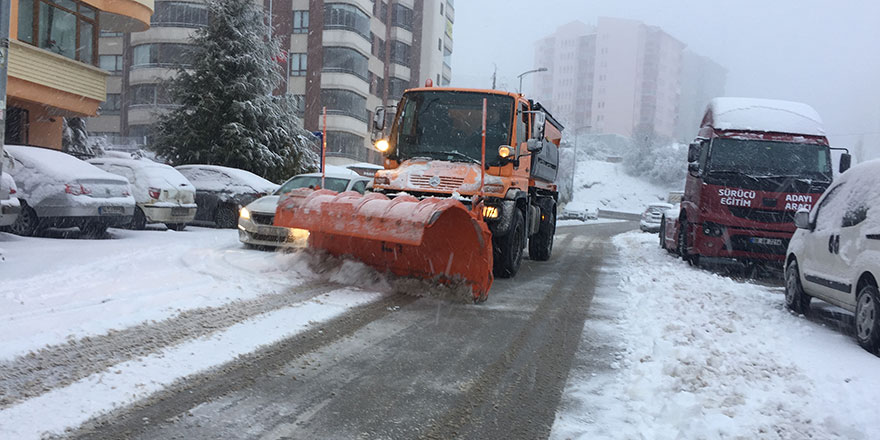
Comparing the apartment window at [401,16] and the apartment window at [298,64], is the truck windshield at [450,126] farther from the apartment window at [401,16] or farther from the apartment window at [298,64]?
the apartment window at [401,16]

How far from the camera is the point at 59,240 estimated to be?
11.3 metres

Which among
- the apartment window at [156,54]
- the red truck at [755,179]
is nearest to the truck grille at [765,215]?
the red truck at [755,179]

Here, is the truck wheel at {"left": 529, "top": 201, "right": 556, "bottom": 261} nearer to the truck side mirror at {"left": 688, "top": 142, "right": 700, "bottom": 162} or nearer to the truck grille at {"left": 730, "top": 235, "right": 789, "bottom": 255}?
the truck side mirror at {"left": 688, "top": 142, "right": 700, "bottom": 162}

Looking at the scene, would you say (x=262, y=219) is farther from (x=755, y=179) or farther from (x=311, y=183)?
(x=755, y=179)

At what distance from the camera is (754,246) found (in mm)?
12008

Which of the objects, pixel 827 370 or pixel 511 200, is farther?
pixel 511 200

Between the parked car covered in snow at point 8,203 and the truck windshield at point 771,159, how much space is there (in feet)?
36.9

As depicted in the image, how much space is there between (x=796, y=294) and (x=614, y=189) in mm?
87725

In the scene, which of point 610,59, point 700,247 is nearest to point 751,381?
point 700,247

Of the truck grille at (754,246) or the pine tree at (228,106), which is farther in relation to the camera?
the pine tree at (228,106)

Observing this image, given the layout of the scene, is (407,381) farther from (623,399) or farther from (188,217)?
(188,217)

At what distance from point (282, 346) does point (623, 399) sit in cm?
251

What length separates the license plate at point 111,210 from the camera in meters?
11.2

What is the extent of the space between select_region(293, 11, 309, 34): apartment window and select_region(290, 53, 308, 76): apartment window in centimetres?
153
